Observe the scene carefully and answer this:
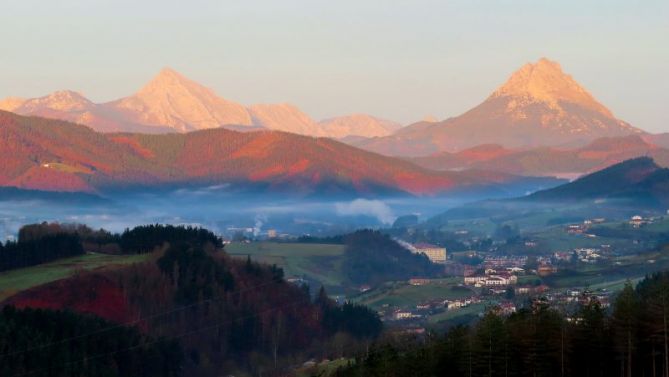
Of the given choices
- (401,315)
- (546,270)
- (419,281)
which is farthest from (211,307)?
(546,270)

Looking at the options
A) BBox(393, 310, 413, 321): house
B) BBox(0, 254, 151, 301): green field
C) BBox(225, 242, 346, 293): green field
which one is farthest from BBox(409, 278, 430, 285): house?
BBox(0, 254, 151, 301): green field

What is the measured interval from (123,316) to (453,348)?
1709 inches

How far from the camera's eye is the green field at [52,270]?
4899 inches

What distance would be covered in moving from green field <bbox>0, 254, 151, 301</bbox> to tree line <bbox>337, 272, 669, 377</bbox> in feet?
155

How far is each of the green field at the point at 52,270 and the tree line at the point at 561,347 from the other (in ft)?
155

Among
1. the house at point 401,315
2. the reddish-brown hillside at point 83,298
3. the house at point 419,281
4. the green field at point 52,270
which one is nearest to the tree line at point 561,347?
the reddish-brown hillside at point 83,298

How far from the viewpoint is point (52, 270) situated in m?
131

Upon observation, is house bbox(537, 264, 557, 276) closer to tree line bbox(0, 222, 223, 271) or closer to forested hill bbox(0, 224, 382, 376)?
forested hill bbox(0, 224, 382, 376)

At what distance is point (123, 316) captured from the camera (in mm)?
121312

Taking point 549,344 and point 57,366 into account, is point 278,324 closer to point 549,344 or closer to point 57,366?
point 57,366

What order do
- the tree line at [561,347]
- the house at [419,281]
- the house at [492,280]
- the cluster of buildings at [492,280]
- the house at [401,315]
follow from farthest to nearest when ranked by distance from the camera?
the house at [419,281] < the house at [492,280] < the cluster of buildings at [492,280] < the house at [401,315] < the tree line at [561,347]

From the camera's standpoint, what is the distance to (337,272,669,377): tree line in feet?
257

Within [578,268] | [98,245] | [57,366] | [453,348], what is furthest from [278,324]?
[578,268]

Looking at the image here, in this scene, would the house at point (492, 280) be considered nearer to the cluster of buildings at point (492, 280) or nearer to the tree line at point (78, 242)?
the cluster of buildings at point (492, 280)
